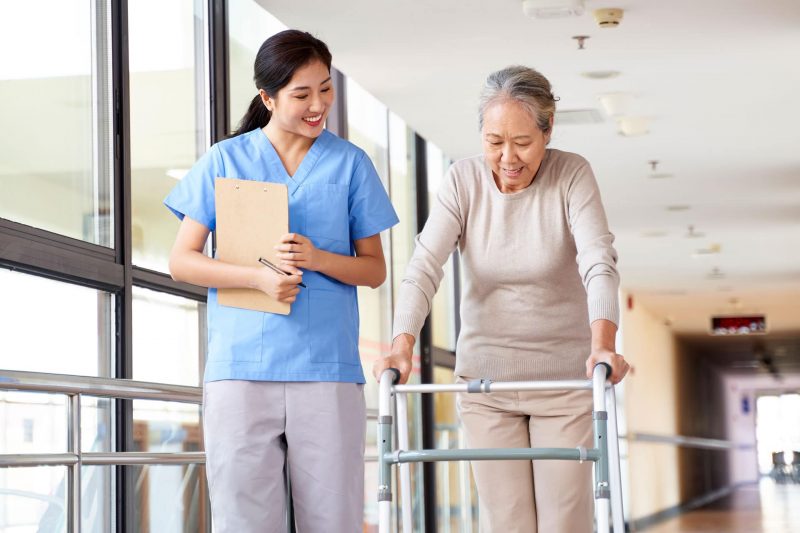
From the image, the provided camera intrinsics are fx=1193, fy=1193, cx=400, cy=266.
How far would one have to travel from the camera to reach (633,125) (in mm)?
6750

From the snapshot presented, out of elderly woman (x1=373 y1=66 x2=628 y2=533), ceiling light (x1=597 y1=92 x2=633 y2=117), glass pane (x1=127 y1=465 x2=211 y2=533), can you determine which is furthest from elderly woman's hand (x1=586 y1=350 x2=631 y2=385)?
ceiling light (x1=597 y1=92 x2=633 y2=117)

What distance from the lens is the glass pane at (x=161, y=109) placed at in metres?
3.97

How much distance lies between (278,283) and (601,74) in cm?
415

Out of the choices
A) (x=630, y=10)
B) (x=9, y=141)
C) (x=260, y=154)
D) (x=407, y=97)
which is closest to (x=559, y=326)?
(x=260, y=154)

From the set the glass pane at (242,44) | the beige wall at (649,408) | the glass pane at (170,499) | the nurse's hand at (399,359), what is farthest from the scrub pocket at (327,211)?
the beige wall at (649,408)

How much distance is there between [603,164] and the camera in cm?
790

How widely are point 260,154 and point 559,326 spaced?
2.20 ft

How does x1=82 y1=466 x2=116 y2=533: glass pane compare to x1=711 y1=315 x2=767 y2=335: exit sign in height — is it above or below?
below

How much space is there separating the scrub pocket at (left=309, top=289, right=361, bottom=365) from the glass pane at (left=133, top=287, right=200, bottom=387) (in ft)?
6.24

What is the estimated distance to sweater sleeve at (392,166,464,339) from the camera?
2.19 meters

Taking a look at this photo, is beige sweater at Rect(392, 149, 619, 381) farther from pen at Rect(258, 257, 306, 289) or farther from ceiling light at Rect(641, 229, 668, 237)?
ceiling light at Rect(641, 229, 668, 237)

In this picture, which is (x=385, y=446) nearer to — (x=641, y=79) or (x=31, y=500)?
(x=31, y=500)

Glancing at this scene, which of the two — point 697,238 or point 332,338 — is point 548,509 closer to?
point 332,338

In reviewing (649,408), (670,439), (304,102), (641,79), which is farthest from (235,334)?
(670,439)
